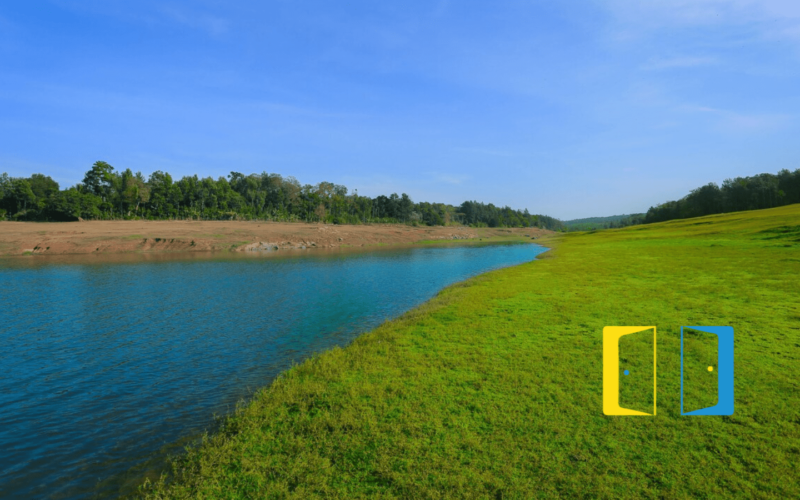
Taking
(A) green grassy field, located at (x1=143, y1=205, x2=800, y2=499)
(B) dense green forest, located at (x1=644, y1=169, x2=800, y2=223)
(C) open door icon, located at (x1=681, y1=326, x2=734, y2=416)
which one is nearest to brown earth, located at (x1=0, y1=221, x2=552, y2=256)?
(A) green grassy field, located at (x1=143, y1=205, x2=800, y2=499)

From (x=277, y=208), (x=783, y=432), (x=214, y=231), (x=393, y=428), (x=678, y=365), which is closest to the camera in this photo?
(x=783, y=432)

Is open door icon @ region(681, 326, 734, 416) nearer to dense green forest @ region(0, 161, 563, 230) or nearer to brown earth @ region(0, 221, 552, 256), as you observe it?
brown earth @ region(0, 221, 552, 256)

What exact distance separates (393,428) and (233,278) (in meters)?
30.4

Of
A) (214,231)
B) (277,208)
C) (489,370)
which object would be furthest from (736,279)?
(277,208)

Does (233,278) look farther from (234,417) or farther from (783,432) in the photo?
(783,432)

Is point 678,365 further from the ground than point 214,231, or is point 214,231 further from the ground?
point 214,231

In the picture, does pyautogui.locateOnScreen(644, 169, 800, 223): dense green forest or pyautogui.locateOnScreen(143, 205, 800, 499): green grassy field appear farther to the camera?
pyautogui.locateOnScreen(644, 169, 800, 223): dense green forest

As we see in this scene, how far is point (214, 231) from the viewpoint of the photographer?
77.2 m

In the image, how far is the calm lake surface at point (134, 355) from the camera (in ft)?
25.6

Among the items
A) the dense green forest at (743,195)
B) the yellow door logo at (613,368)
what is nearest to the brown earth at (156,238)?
the yellow door logo at (613,368)

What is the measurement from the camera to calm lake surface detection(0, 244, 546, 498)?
7.80m

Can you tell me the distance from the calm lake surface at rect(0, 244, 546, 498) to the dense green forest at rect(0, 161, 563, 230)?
90729 millimetres

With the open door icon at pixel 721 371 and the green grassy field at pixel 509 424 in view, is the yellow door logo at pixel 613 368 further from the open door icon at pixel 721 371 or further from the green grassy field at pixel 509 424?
the open door icon at pixel 721 371

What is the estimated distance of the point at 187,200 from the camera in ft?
404
